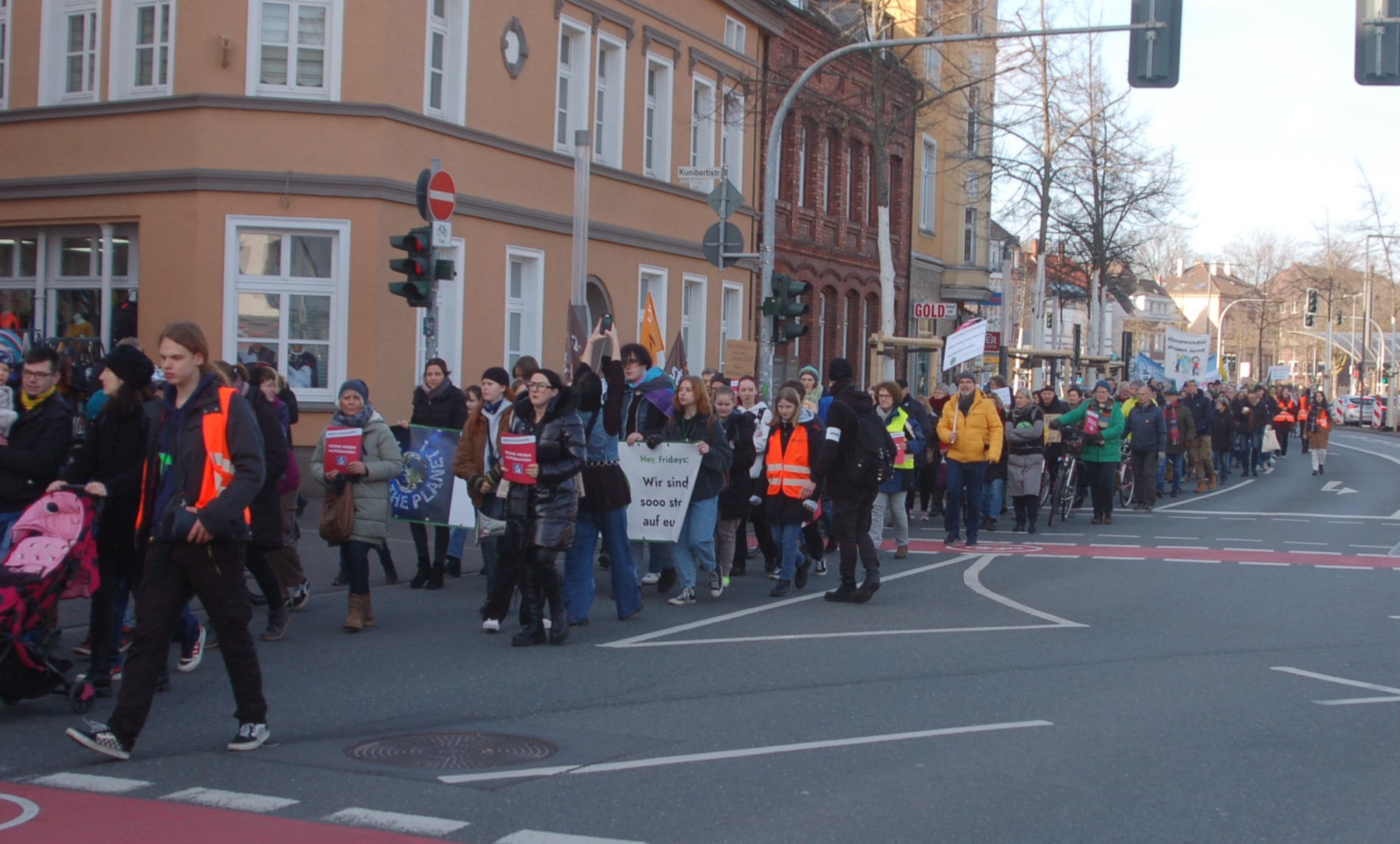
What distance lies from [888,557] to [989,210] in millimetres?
34031

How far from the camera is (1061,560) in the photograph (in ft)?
51.7

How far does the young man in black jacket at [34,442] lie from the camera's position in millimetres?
8023

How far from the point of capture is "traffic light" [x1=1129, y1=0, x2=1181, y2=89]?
47.9ft

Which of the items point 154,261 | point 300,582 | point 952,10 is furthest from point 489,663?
point 952,10

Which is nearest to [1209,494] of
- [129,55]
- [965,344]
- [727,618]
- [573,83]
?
[965,344]

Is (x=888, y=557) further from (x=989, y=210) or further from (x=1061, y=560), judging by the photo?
(x=989, y=210)

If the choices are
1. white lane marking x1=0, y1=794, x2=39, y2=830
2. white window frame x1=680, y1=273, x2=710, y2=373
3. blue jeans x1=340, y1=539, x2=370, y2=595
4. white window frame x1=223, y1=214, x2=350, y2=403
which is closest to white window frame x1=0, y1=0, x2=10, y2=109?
white window frame x1=223, y1=214, x2=350, y2=403

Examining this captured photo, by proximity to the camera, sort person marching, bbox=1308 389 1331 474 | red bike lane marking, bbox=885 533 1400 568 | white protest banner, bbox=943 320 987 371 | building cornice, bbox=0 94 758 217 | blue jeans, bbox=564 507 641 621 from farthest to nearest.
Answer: person marching, bbox=1308 389 1331 474 < white protest banner, bbox=943 320 987 371 < building cornice, bbox=0 94 758 217 < red bike lane marking, bbox=885 533 1400 568 < blue jeans, bbox=564 507 641 621

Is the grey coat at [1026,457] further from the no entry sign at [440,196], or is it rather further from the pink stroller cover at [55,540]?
the pink stroller cover at [55,540]

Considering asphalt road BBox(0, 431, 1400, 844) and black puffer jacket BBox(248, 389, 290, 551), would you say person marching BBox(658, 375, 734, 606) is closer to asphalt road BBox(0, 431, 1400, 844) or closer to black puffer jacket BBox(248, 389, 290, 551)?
asphalt road BBox(0, 431, 1400, 844)

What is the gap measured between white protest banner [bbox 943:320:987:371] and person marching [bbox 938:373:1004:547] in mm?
7293

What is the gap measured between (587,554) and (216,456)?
4268mm

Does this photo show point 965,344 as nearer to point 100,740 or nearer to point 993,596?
point 993,596

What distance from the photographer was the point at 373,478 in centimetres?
1042
